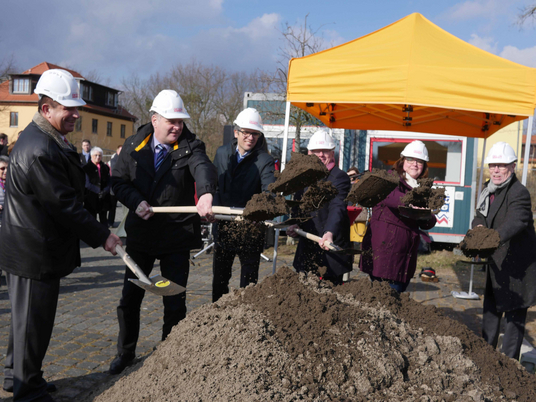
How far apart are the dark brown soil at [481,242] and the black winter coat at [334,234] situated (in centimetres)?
96

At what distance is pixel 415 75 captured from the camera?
4957 millimetres

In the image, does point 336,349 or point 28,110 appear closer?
point 336,349

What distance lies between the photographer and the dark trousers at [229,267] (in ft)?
13.5

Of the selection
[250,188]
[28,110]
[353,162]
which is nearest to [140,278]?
[250,188]

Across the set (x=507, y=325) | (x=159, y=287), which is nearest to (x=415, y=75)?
(x=507, y=325)

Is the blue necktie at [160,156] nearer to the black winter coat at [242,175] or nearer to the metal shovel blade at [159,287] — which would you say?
the black winter coat at [242,175]

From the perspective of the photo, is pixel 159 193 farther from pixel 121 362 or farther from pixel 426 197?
pixel 426 197

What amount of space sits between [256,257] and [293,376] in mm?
1993

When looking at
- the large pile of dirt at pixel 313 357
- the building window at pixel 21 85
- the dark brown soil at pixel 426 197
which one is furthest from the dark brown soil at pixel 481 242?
the building window at pixel 21 85

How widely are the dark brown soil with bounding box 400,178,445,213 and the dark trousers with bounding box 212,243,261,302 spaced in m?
1.40

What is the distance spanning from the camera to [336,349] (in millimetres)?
2348

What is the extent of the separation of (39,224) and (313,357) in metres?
1.78

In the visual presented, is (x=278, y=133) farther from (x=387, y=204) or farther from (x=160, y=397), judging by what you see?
(x=160, y=397)

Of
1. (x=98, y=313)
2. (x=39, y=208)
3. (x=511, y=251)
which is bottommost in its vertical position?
(x=98, y=313)
